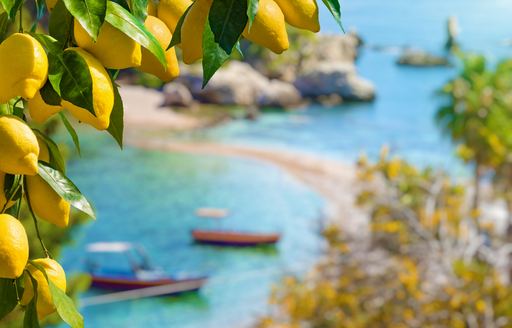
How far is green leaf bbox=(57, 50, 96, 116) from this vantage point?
1.02ft

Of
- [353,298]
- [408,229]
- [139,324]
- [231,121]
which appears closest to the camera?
[353,298]

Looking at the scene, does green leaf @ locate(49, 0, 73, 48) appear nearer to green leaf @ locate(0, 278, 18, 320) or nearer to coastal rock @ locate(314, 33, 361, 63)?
green leaf @ locate(0, 278, 18, 320)

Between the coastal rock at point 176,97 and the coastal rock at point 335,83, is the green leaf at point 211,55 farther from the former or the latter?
the coastal rock at point 335,83

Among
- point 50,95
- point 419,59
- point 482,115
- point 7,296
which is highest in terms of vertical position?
point 50,95

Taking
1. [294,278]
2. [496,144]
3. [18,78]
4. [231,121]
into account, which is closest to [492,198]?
[496,144]

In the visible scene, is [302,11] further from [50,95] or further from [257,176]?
[257,176]

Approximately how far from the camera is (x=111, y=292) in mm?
8062

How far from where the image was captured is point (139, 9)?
36 centimetres

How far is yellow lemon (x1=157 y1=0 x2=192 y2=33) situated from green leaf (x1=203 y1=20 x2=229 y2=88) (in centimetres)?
6

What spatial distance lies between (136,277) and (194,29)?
25.8ft

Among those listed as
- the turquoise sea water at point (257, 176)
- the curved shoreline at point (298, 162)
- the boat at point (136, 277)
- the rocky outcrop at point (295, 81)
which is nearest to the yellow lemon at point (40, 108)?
the turquoise sea water at point (257, 176)

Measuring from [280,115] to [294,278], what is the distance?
7585 millimetres

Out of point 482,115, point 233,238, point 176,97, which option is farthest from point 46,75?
point 176,97

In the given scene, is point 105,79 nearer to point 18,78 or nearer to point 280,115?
point 18,78
